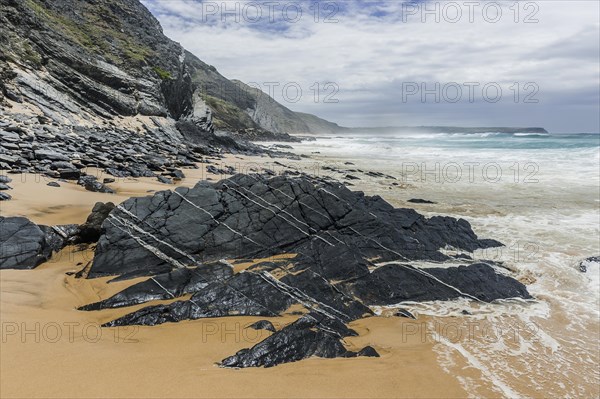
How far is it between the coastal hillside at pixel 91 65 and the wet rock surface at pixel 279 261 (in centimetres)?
2043

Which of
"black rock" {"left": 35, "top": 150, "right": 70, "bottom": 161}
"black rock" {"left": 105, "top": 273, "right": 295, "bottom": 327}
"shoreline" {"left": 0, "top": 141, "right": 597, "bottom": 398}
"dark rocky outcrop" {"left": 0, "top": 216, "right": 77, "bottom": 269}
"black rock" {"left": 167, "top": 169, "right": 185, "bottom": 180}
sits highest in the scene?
"black rock" {"left": 35, "top": 150, "right": 70, "bottom": 161}

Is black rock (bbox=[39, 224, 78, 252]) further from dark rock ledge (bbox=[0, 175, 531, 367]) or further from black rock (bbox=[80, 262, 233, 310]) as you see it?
black rock (bbox=[80, 262, 233, 310])

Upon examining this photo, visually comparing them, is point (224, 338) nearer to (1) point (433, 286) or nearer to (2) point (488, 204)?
(1) point (433, 286)

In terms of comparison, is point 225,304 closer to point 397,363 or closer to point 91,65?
point 397,363

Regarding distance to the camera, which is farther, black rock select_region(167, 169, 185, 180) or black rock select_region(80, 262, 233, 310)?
black rock select_region(167, 169, 185, 180)

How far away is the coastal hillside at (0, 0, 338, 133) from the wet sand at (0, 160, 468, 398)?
21.5 metres

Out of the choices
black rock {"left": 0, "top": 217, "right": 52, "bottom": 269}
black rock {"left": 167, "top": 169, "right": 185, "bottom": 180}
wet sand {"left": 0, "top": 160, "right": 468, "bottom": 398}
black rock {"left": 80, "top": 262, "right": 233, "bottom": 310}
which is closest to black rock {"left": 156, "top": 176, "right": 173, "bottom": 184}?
black rock {"left": 167, "top": 169, "right": 185, "bottom": 180}

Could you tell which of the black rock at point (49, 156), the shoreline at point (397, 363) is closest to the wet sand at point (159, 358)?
the shoreline at point (397, 363)

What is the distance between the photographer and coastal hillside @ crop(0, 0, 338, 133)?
2573 cm

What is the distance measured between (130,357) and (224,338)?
1.23 metres

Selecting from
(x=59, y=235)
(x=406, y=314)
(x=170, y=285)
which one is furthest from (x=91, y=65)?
(x=406, y=314)

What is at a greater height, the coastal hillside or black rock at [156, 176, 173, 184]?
the coastal hillside

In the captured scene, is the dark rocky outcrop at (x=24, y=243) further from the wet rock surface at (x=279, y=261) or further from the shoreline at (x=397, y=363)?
the wet rock surface at (x=279, y=261)

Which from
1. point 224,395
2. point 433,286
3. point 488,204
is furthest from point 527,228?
point 224,395
